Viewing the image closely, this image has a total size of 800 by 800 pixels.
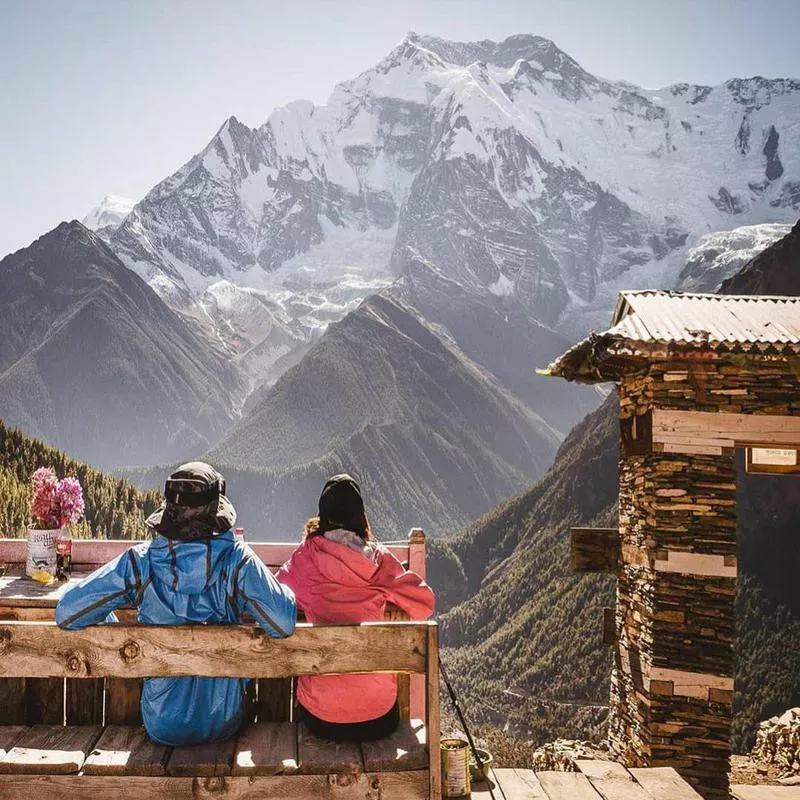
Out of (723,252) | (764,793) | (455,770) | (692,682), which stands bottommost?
(764,793)

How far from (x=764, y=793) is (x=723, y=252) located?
558ft

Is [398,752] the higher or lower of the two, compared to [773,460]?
lower

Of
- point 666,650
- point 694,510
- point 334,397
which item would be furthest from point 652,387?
point 334,397

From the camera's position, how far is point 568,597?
127 feet

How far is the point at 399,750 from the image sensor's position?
10.5 ft

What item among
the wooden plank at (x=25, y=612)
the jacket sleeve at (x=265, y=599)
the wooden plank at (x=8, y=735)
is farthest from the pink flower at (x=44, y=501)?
the jacket sleeve at (x=265, y=599)

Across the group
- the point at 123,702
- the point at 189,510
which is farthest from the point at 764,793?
the point at 189,510

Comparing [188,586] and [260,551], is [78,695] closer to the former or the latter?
[188,586]

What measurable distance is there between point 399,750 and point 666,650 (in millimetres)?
4399

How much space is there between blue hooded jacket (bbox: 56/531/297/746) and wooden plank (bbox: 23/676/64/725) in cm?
63

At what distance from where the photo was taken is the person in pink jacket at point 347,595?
3277 millimetres

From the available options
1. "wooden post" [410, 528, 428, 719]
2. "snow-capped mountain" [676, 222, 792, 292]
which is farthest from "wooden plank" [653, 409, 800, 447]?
"snow-capped mountain" [676, 222, 792, 292]

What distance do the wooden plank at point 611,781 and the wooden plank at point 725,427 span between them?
3035 millimetres

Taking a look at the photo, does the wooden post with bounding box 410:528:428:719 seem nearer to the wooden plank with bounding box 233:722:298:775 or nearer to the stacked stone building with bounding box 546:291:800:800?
the stacked stone building with bounding box 546:291:800:800
